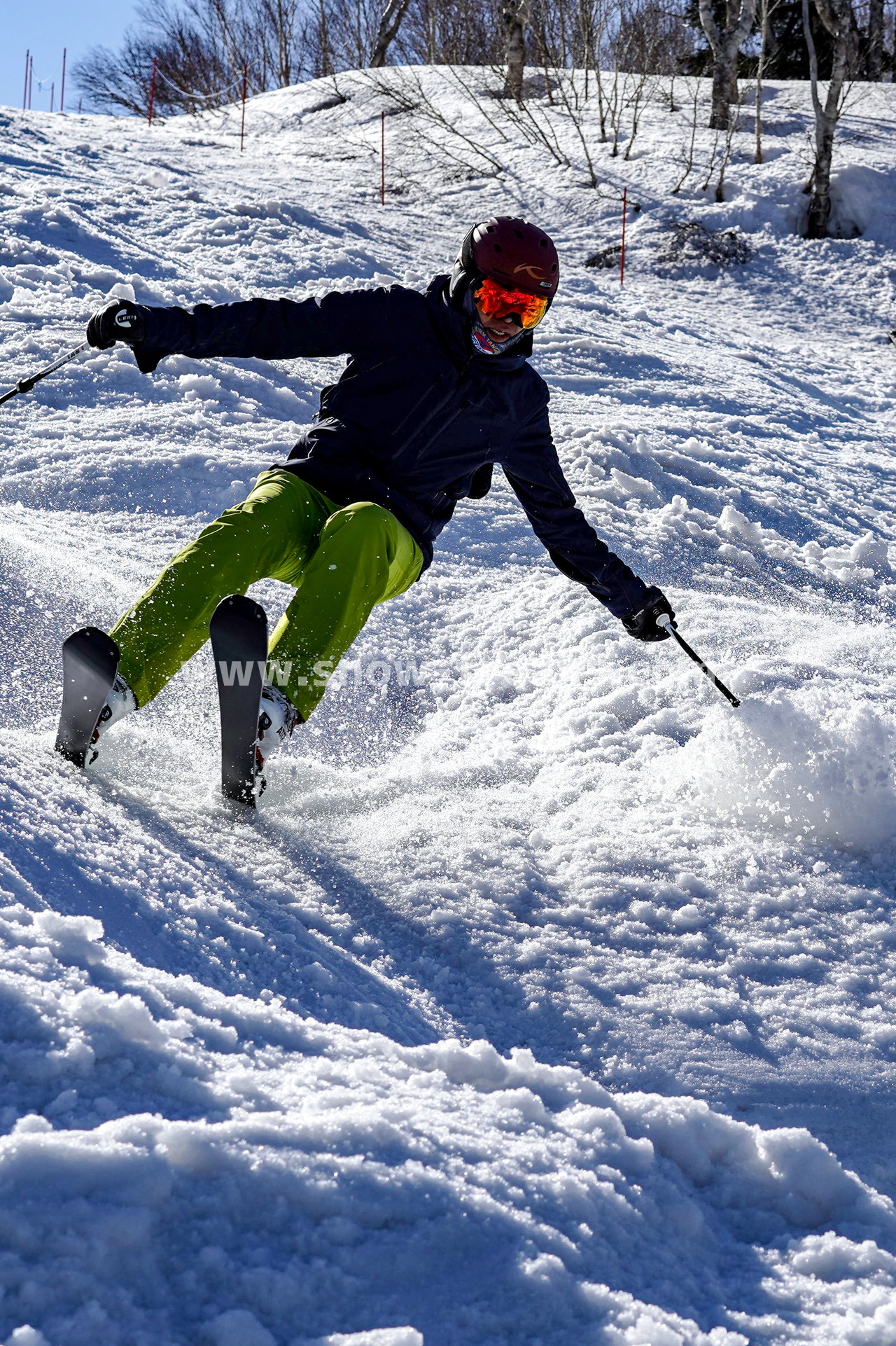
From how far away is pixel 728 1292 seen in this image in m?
1.46

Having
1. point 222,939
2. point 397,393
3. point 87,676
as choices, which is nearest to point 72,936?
point 222,939

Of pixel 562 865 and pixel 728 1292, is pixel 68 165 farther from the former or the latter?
pixel 728 1292

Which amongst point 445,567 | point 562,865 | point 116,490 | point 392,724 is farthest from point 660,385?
point 562,865

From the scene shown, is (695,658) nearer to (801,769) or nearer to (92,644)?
(801,769)

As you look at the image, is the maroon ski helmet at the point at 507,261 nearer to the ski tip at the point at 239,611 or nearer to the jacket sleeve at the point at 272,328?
the jacket sleeve at the point at 272,328

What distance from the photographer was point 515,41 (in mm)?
17953

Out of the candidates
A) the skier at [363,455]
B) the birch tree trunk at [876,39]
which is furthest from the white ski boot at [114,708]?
the birch tree trunk at [876,39]

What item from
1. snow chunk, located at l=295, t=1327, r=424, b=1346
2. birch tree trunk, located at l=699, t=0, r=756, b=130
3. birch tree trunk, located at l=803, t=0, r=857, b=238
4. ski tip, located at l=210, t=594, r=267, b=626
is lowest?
snow chunk, located at l=295, t=1327, r=424, b=1346

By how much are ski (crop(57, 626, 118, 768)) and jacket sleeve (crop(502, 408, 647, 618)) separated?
1.35m

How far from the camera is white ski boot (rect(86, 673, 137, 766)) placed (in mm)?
2525

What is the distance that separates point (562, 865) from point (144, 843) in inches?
40.3

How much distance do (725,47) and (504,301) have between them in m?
15.5

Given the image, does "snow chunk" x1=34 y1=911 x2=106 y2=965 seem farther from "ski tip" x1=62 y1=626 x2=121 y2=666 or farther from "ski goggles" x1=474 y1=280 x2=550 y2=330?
"ski goggles" x1=474 y1=280 x2=550 y2=330

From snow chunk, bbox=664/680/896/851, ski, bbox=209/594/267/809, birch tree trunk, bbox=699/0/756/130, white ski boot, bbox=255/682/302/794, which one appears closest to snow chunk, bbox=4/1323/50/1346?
ski, bbox=209/594/267/809
